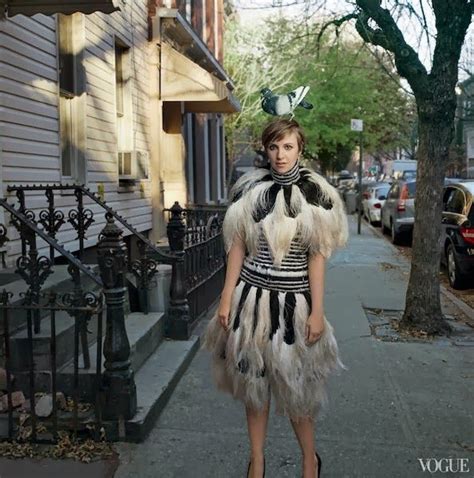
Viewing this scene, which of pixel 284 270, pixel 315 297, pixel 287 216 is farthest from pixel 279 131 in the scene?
pixel 315 297

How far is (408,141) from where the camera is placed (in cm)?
4909

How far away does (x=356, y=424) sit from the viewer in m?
4.11

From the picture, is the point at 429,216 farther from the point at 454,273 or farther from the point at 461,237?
the point at 454,273

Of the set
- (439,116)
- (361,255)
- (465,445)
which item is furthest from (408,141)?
(465,445)

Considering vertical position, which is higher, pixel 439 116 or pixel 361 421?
pixel 439 116

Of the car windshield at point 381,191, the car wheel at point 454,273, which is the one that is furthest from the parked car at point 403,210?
the car windshield at point 381,191

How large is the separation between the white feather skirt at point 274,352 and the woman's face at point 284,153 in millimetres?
624

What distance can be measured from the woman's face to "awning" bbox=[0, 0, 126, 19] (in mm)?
2776

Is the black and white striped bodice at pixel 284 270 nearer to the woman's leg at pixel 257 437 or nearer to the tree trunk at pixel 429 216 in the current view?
the woman's leg at pixel 257 437

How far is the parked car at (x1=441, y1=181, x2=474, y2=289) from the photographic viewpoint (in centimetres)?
919

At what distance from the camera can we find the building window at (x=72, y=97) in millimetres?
6797

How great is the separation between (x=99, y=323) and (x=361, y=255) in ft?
33.6

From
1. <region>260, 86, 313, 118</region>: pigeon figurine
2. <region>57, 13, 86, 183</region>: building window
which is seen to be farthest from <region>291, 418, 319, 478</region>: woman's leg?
<region>57, 13, 86, 183</region>: building window

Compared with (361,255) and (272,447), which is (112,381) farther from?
(361,255)
